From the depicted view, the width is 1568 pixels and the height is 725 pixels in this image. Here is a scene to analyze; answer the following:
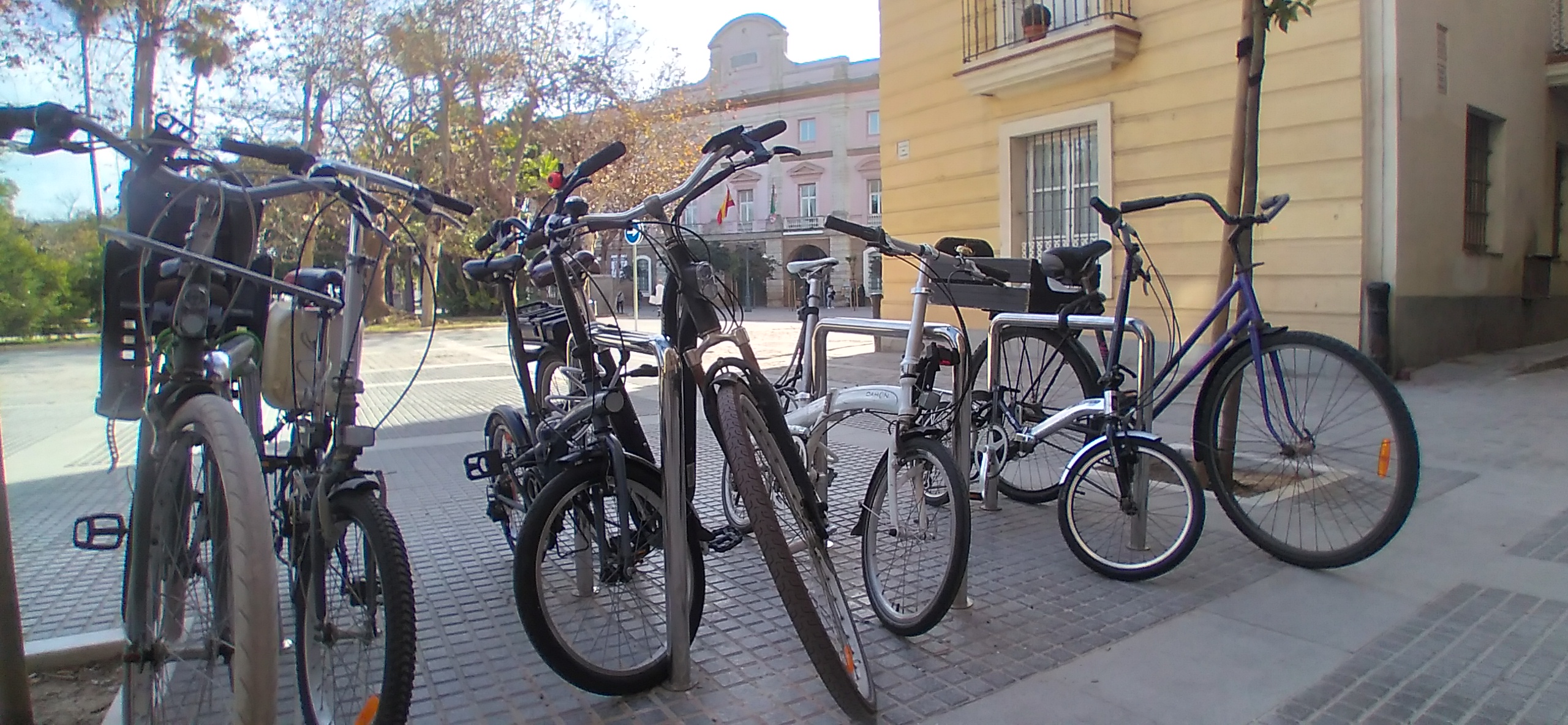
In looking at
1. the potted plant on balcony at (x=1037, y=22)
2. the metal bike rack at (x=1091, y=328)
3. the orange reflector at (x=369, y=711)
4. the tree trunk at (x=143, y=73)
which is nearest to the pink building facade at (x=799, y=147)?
the potted plant on balcony at (x=1037, y=22)

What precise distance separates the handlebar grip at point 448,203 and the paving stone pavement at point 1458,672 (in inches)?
103

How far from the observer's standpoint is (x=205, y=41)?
14.2 meters

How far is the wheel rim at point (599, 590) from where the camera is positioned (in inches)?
103

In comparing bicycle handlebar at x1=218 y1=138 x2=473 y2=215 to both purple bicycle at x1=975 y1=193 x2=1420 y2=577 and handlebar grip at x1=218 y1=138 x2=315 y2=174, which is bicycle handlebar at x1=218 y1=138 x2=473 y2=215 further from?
purple bicycle at x1=975 y1=193 x2=1420 y2=577

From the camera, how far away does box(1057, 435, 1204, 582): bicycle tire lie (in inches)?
136

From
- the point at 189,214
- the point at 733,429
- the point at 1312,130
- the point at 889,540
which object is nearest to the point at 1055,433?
the point at 889,540

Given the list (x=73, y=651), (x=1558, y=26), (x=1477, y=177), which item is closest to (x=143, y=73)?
(x=73, y=651)

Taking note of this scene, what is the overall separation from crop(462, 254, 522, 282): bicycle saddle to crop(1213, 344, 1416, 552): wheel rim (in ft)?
9.22

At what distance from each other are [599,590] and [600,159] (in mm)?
1318

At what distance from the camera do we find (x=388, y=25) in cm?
2025

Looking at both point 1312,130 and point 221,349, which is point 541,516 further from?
point 1312,130

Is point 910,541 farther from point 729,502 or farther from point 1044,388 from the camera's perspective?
point 1044,388

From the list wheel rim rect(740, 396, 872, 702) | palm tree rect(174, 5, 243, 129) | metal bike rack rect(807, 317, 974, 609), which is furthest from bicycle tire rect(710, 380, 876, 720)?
palm tree rect(174, 5, 243, 129)

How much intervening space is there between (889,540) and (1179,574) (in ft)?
4.16
